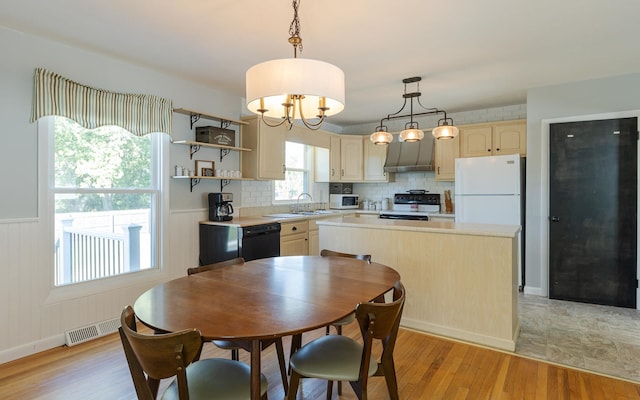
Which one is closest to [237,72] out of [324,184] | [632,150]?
[324,184]

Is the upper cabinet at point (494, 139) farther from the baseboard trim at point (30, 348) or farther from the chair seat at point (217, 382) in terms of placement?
the baseboard trim at point (30, 348)

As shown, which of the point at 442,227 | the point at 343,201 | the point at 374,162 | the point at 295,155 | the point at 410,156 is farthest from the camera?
the point at 343,201

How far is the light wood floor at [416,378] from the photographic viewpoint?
2150 millimetres

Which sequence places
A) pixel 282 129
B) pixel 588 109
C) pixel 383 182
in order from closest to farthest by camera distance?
1. pixel 588 109
2. pixel 282 129
3. pixel 383 182

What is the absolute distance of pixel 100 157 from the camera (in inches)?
124

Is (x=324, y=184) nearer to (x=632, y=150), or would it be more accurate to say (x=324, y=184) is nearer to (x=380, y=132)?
(x=380, y=132)

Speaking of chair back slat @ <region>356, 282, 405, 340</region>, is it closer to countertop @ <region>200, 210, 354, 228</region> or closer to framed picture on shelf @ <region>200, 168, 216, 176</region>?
countertop @ <region>200, 210, 354, 228</region>

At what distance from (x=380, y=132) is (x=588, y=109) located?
7.66 ft

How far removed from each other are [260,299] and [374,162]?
450 cm

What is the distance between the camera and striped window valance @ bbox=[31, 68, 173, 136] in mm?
2691

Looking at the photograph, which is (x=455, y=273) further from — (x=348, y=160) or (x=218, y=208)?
(x=348, y=160)

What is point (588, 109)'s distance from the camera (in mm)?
3824

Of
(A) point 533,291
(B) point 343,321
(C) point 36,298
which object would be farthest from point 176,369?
(A) point 533,291

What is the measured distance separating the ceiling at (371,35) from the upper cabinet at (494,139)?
871mm
